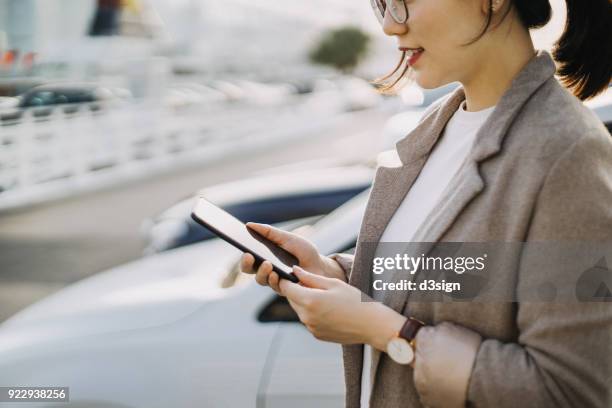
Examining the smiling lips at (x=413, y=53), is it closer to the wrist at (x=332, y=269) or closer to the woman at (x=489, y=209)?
the woman at (x=489, y=209)

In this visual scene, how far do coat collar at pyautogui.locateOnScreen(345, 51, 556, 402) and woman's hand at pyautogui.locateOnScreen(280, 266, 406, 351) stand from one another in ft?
0.17

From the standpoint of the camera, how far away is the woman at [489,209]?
1.01 metres

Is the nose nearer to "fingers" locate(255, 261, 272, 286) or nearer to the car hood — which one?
A: "fingers" locate(255, 261, 272, 286)

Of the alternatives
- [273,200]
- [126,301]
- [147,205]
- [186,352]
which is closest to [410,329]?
[186,352]

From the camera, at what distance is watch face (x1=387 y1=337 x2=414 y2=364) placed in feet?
3.67

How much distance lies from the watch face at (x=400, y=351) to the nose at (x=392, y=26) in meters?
0.54

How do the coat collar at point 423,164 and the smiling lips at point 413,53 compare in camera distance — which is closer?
the coat collar at point 423,164

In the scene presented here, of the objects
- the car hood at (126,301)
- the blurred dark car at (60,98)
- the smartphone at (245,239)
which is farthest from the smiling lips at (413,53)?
the blurred dark car at (60,98)

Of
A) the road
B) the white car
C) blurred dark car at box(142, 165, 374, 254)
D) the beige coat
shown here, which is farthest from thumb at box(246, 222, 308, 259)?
the road

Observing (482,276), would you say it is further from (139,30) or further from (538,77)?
(139,30)

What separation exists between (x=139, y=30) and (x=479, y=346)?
17.1 metres

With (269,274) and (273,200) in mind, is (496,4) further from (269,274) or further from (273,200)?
(273,200)

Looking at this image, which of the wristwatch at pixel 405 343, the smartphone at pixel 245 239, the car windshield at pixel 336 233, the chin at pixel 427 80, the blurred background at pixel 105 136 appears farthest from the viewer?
the blurred background at pixel 105 136

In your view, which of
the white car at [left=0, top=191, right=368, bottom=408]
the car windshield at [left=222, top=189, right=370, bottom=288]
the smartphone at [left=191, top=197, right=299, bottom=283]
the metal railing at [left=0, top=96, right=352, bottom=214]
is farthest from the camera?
the metal railing at [left=0, top=96, right=352, bottom=214]
